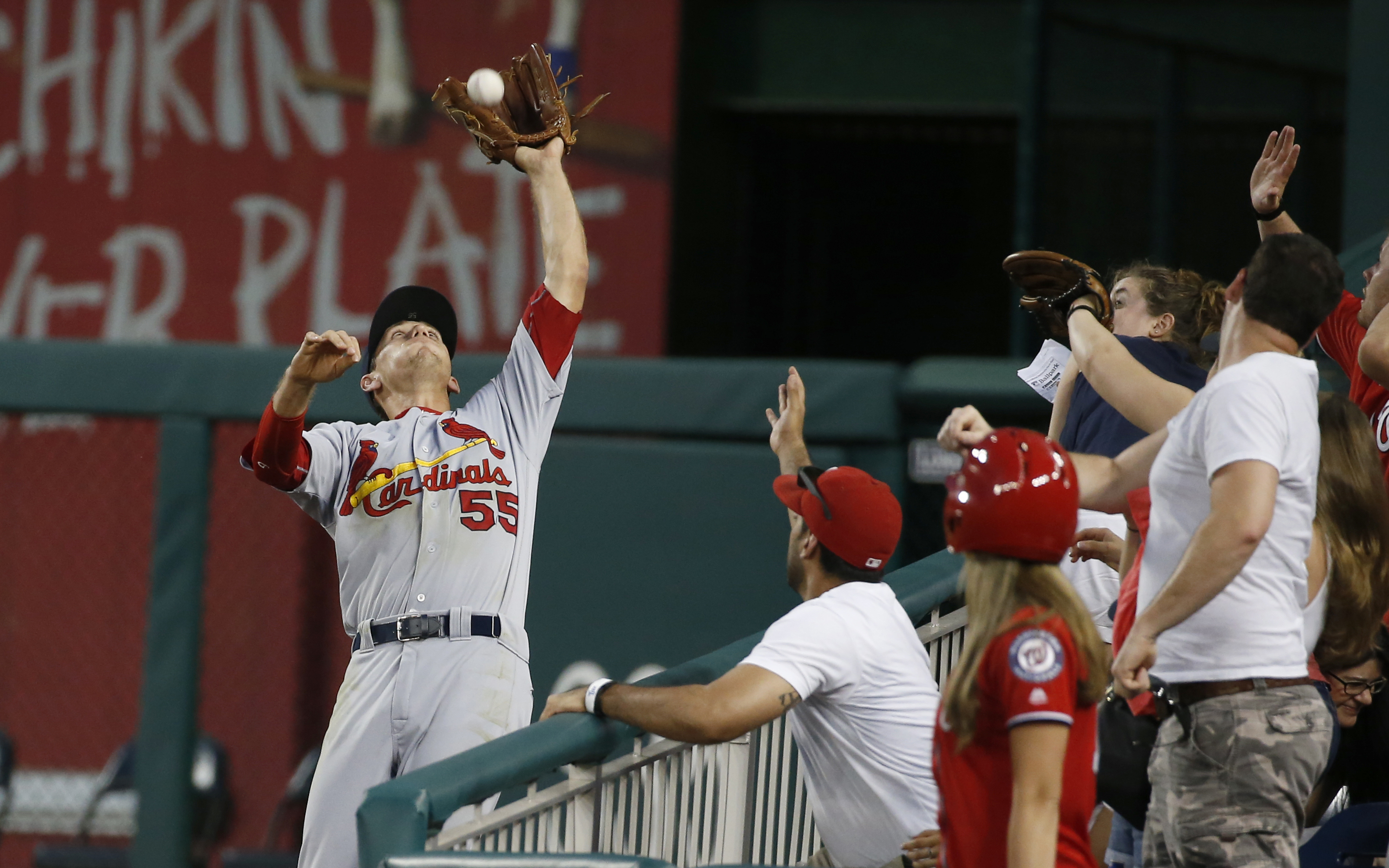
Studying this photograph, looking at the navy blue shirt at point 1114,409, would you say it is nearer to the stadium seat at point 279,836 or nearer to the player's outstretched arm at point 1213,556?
the player's outstretched arm at point 1213,556

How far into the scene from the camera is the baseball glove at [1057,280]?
3.23 metres

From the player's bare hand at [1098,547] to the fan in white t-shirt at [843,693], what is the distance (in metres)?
0.51

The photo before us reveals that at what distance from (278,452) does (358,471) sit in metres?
0.25

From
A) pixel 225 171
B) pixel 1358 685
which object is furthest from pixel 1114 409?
pixel 225 171

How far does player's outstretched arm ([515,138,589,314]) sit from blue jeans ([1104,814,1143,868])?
1748 millimetres

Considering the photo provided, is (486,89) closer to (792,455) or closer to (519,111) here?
(519,111)

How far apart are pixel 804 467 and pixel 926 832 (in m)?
0.76

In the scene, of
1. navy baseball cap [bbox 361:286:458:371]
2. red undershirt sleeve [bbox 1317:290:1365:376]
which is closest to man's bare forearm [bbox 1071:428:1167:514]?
red undershirt sleeve [bbox 1317:290:1365:376]

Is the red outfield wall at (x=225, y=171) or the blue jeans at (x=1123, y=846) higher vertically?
the red outfield wall at (x=225, y=171)

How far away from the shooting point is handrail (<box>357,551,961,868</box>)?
245 cm

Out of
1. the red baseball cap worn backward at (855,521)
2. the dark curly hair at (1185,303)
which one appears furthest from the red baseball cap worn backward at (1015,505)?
the dark curly hair at (1185,303)

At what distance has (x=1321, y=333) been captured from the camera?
13.1 feet

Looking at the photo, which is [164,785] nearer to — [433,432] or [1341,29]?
[433,432]

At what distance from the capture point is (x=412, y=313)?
4117mm
